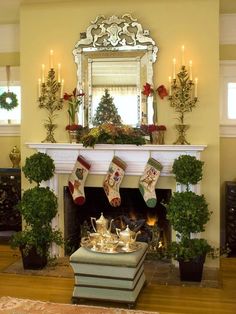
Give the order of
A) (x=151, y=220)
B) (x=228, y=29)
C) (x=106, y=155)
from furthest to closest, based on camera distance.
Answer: (x=228, y=29)
(x=151, y=220)
(x=106, y=155)

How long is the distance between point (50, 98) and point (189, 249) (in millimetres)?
2168

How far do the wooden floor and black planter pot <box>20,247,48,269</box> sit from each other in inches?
7.6

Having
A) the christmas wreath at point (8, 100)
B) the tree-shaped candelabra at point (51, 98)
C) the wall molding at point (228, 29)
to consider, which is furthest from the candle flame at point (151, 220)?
the christmas wreath at point (8, 100)

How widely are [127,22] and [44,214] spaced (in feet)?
7.15

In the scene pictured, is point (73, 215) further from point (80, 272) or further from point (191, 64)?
point (191, 64)

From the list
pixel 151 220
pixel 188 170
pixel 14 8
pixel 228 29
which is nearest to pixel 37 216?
pixel 151 220

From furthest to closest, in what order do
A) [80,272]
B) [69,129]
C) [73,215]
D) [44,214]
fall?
1. [73,215]
2. [69,129]
3. [44,214]
4. [80,272]

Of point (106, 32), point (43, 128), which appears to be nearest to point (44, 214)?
point (43, 128)

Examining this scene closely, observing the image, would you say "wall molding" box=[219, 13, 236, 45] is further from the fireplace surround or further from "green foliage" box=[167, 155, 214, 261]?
"green foliage" box=[167, 155, 214, 261]

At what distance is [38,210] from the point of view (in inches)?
171

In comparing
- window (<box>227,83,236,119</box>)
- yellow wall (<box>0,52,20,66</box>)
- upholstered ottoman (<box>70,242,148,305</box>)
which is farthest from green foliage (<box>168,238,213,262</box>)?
yellow wall (<box>0,52,20,66</box>)

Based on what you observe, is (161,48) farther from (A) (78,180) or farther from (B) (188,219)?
(B) (188,219)

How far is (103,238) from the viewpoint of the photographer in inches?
147

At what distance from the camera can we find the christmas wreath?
5582mm
